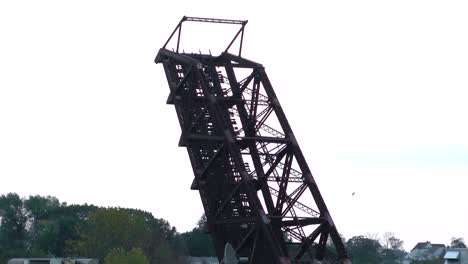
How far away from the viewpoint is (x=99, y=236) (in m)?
83.8

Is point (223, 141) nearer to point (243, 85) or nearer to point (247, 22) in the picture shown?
point (243, 85)

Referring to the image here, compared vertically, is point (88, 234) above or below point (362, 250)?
below

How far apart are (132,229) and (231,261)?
2294 inches

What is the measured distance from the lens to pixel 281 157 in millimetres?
34812

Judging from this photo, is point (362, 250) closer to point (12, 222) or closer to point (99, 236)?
point (12, 222)

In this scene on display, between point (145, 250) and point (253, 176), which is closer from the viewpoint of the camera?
point (253, 176)

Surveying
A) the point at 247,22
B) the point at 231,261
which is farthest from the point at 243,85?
the point at 231,261

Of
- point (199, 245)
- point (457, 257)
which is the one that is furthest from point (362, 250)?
point (199, 245)

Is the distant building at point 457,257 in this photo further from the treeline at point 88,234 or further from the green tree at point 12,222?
the green tree at point 12,222

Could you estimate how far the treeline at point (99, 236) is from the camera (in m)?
81.2

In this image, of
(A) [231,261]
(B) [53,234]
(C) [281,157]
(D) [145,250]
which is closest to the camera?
(A) [231,261]

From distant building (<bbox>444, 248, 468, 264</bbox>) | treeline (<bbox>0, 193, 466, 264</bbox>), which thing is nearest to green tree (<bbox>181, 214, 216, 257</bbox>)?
treeline (<bbox>0, 193, 466, 264</bbox>)

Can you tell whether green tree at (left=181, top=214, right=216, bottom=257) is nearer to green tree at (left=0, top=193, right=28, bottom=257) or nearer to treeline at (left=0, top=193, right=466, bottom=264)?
treeline at (left=0, top=193, right=466, bottom=264)

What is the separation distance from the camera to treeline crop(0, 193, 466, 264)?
81.2m
